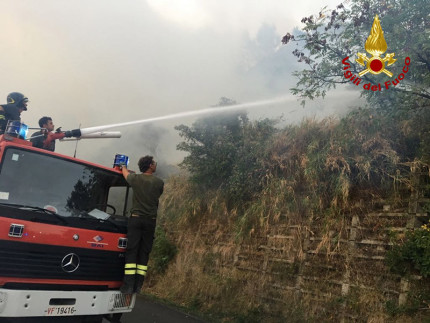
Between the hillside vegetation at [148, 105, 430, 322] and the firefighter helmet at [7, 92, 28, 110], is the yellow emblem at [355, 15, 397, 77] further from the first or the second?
the firefighter helmet at [7, 92, 28, 110]

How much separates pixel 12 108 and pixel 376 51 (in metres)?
4.94

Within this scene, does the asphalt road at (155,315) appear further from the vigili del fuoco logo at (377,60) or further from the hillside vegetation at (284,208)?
the vigili del fuoco logo at (377,60)

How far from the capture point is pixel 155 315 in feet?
19.5

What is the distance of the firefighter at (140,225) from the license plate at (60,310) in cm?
59

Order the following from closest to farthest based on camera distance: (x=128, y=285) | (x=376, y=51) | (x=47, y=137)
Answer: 1. (x=128, y=285)
2. (x=47, y=137)
3. (x=376, y=51)

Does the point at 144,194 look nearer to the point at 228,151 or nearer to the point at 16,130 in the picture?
the point at 16,130

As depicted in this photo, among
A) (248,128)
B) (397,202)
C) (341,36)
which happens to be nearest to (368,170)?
(397,202)

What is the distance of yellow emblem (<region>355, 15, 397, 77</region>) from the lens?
5090 mm

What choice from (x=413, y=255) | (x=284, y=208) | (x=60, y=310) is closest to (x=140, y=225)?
(x=60, y=310)

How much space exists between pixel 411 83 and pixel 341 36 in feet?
4.20

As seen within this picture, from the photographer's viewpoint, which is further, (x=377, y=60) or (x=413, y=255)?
(x=377, y=60)

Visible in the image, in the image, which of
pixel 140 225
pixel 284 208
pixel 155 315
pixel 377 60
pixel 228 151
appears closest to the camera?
pixel 140 225

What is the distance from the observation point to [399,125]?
19.7ft

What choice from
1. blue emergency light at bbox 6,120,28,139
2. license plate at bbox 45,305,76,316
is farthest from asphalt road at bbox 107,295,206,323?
blue emergency light at bbox 6,120,28,139
